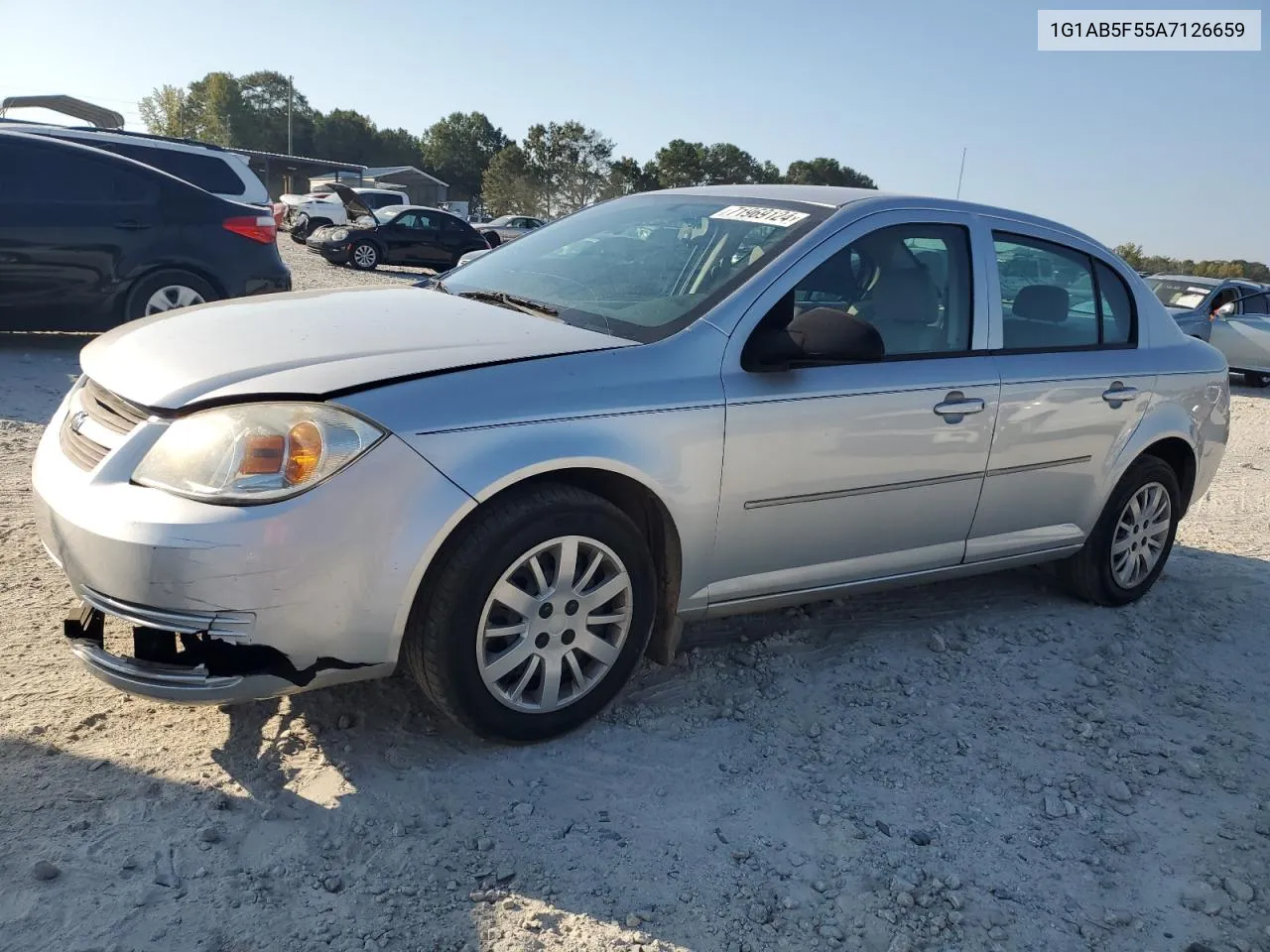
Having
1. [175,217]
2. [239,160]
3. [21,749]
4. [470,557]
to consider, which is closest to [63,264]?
[175,217]

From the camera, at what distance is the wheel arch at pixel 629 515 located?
9.14ft

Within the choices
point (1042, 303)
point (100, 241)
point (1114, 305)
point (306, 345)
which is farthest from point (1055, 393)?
point (100, 241)

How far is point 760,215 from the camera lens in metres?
3.80

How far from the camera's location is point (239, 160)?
10.3m

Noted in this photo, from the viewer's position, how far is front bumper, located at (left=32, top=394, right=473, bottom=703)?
8.29ft

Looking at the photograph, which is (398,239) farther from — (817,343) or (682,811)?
(682,811)

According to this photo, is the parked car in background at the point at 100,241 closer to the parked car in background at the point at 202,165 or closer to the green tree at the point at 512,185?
the parked car in background at the point at 202,165

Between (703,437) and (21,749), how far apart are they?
2.07 metres

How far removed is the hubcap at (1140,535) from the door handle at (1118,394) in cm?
49

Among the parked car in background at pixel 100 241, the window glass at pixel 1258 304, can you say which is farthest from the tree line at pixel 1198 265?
the parked car in background at pixel 100 241

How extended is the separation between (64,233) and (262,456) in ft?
20.1

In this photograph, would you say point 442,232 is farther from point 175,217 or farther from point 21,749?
point 21,749

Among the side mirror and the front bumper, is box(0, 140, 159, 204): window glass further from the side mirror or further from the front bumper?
the side mirror

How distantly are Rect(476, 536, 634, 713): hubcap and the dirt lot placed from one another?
0.21 metres
